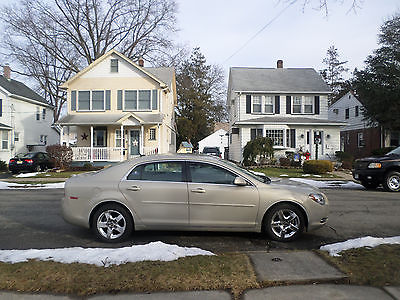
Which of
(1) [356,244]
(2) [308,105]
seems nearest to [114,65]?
(2) [308,105]

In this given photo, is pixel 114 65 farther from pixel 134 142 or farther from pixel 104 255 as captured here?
pixel 104 255

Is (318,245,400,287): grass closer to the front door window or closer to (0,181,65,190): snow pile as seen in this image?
(0,181,65,190): snow pile

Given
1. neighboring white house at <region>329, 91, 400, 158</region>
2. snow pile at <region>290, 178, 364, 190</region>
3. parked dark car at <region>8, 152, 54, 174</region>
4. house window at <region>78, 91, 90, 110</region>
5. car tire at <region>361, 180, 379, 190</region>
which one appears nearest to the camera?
car tire at <region>361, 180, 379, 190</region>

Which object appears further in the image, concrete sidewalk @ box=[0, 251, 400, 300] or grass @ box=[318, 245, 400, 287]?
grass @ box=[318, 245, 400, 287]

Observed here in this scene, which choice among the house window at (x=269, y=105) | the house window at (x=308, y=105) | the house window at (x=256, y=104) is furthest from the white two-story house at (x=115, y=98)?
the house window at (x=308, y=105)

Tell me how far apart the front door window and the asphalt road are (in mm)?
16440

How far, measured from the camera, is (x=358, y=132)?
34438mm

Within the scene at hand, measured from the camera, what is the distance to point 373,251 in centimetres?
461

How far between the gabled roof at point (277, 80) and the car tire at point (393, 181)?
15.2 metres

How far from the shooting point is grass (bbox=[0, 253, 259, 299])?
3572 mm

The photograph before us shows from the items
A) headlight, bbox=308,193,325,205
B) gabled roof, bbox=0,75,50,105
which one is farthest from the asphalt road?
gabled roof, bbox=0,75,50,105

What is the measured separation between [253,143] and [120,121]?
9.33 metres

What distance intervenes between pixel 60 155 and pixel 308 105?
19.1m

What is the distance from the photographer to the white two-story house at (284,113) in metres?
24.9
